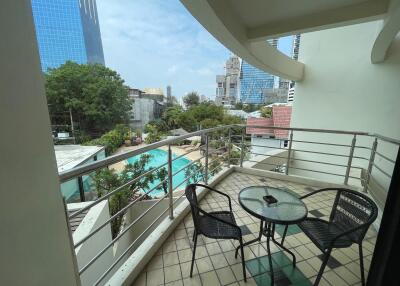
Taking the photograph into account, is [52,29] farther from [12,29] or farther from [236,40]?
[12,29]

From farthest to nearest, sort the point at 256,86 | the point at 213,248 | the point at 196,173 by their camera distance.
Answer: the point at 256,86 < the point at 196,173 < the point at 213,248

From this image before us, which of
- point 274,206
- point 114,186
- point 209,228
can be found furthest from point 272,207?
point 114,186

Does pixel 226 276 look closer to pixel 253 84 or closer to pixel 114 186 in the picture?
pixel 114 186

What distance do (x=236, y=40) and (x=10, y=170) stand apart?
259 cm

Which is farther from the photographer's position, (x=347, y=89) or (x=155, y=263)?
(x=347, y=89)

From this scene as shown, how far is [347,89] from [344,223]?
12.6 feet

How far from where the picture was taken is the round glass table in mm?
1366

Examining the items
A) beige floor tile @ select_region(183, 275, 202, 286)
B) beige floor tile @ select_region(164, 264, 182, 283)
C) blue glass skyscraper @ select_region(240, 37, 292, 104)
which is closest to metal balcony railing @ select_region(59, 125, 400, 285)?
beige floor tile @ select_region(164, 264, 182, 283)

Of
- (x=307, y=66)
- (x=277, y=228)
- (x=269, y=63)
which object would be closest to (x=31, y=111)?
(x=277, y=228)

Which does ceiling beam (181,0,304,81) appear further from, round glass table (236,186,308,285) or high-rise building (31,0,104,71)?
high-rise building (31,0,104,71)

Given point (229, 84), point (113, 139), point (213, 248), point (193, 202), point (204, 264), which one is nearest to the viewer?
point (193, 202)

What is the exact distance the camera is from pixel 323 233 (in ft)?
4.73

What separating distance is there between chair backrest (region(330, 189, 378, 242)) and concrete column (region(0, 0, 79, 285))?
5.47 feet

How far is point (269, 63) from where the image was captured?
3.88m
